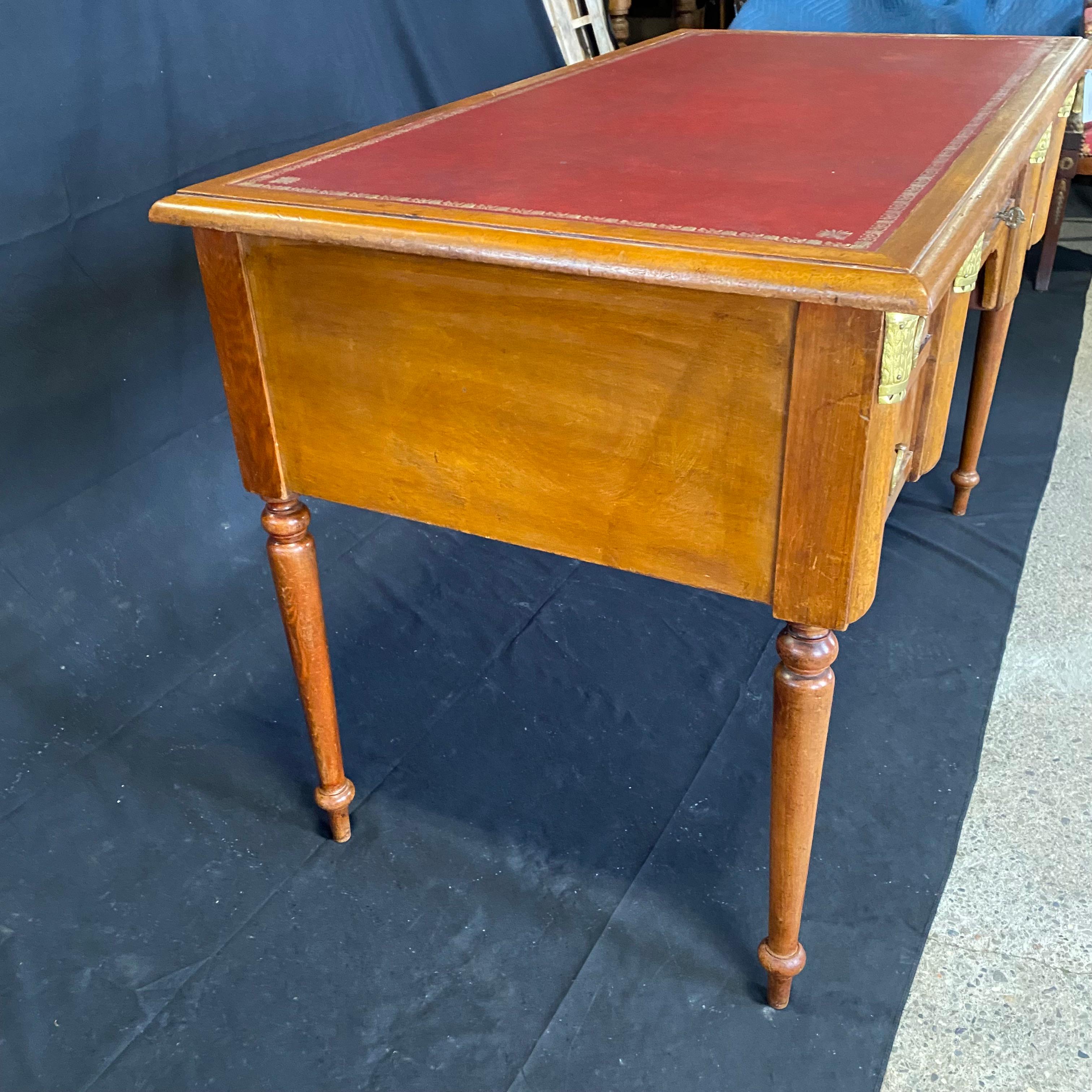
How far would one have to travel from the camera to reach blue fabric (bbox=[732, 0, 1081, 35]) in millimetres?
3201

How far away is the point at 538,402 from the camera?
103 cm

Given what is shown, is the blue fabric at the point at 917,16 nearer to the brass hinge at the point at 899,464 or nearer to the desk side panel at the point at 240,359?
the brass hinge at the point at 899,464

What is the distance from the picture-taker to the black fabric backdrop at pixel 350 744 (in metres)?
1.26

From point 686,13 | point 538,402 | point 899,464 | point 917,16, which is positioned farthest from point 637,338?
point 686,13

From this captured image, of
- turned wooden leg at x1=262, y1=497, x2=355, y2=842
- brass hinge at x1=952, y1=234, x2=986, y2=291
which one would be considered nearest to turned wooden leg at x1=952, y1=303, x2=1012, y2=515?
brass hinge at x1=952, y1=234, x2=986, y2=291

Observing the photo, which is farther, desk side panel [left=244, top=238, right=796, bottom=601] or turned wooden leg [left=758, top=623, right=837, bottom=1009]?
turned wooden leg [left=758, top=623, right=837, bottom=1009]

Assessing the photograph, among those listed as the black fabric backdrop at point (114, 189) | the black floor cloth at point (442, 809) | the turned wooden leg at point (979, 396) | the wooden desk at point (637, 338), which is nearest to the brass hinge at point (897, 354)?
the wooden desk at point (637, 338)

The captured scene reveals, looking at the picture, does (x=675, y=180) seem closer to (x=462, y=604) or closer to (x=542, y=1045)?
(x=542, y=1045)

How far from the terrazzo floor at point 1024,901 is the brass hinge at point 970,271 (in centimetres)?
73

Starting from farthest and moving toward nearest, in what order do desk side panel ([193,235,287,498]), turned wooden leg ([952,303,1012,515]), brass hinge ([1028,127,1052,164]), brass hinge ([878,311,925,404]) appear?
turned wooden leg ([952,303,1012,515]), brass hinge ([1028,127,1052,164]), desk side panel ([193,235,287,498]), brass hinge ([878,311,925,404])

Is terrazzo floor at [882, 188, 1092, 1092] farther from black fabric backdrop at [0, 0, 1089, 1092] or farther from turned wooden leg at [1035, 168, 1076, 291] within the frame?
turned wooden leg at [1035, 168, 1076, 291]

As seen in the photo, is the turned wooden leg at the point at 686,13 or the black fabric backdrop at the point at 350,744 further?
the turned wooden leg at the point at 686,13

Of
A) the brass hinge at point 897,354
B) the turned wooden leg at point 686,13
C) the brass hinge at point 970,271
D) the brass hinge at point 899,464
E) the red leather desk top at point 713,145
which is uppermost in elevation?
the red leather desk top at point 713,145

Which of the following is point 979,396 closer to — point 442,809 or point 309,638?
point 442,809
